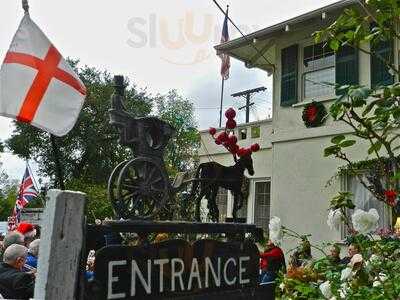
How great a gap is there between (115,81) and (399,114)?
2.83 m

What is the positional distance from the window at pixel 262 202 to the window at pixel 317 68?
3098 millimetres

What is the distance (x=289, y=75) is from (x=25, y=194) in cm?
847

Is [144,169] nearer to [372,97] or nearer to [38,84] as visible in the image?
[38,84]

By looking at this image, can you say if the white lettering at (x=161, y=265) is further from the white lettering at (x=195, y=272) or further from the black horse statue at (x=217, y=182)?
the black horse statue at (x=217, y=182)

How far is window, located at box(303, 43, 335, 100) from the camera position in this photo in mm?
11641

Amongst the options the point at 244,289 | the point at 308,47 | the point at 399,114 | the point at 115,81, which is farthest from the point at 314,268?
the point at 308,47

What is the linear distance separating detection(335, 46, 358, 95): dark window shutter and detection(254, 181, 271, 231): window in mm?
3880

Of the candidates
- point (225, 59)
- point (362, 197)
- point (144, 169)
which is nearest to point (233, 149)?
point (144, 169)

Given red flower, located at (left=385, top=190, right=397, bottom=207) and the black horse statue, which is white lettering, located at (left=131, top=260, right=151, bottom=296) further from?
the black horse statue

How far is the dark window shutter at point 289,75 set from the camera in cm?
1205

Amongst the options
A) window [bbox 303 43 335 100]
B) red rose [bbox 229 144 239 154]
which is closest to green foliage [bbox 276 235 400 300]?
red rose [bbox 229 144 239 154]

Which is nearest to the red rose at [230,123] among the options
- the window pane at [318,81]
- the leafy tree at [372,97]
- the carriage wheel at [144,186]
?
the carriage wheel at [144,186]

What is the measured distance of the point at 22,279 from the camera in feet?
14.4

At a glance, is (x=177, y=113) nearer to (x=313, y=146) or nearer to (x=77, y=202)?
(x=313, y=146)
